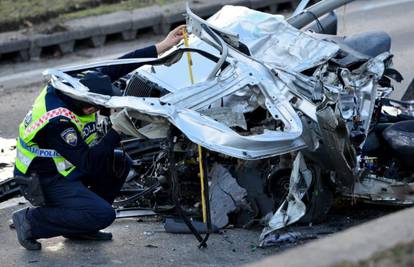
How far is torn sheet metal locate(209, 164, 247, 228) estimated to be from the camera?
6.12 meters

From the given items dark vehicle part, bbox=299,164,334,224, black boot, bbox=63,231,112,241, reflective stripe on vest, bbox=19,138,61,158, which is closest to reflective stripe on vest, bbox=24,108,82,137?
reflective stripe on vest, bbox=19,138,61,158

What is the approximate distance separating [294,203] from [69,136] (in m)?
1.40

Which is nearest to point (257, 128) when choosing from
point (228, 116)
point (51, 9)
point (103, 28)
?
point (228, 116)

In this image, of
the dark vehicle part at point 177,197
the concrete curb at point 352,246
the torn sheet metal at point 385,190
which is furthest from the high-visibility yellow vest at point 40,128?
the concrete curb at point 352,246

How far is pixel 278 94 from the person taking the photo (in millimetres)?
5816

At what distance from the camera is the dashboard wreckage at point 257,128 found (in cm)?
558

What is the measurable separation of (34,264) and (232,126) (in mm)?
1438

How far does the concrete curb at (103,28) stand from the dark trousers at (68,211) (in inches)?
205

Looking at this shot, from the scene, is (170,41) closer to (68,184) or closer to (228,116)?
(228,116)

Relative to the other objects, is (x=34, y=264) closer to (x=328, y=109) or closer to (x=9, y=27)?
(x=328, y=109)

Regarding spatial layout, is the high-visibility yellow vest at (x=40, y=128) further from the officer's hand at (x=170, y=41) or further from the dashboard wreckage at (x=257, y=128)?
the officer's hand at (x=170, y=41)

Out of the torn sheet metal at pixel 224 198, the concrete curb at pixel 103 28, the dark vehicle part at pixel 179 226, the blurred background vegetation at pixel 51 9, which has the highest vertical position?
the blurred background vegetation at pixel 51 9

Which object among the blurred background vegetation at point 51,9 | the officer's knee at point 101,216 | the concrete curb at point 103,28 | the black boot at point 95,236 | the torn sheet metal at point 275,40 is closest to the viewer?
the officer's knee at point 101,216

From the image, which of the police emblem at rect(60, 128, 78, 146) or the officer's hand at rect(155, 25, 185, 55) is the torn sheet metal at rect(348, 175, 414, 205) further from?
the police emblem at rect(60, 128, 78, 146)
